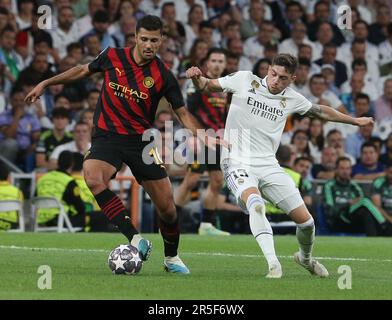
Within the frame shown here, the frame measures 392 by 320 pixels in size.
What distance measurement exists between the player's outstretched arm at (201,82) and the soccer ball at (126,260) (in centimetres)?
176

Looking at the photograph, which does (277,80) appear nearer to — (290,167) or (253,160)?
(253,160)

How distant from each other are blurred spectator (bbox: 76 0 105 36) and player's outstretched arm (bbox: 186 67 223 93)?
412 inches

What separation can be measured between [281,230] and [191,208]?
1.57 m

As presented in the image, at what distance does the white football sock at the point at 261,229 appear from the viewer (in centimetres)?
1077

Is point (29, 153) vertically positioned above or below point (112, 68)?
below

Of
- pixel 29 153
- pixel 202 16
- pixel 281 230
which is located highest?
pixel 202 16

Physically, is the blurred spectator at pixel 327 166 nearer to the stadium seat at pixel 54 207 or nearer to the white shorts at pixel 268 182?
the stadium seat at pixel 54 207

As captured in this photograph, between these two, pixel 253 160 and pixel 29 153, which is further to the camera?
pixel 29 153

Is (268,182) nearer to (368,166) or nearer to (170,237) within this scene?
(170,237)

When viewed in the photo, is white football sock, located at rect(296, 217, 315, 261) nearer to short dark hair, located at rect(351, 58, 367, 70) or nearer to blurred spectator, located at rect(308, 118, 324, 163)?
blurred spectator, located at rect(308, 118, 324, 163)

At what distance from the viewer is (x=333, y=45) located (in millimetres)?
23562

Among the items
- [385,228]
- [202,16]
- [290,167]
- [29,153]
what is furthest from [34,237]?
[202,16]

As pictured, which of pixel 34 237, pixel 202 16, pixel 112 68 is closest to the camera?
pixel 112 68
